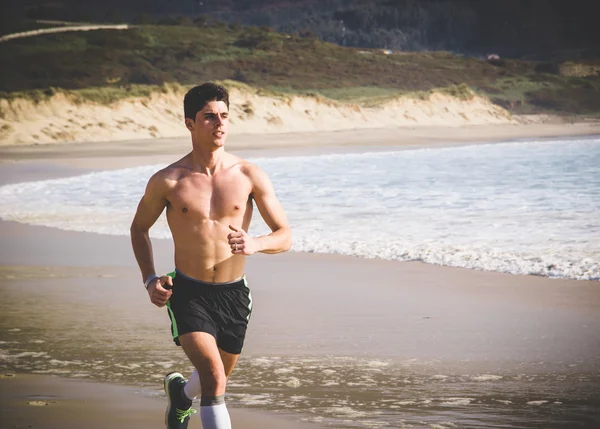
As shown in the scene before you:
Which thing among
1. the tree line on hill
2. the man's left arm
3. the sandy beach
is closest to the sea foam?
the sandy beach

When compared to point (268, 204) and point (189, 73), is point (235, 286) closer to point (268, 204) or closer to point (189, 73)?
point (268, 204)

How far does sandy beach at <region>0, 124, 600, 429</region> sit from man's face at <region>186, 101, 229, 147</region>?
1.39 metres

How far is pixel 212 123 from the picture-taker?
4395 mm

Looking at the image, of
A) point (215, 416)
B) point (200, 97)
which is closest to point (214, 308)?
point (215, 416)

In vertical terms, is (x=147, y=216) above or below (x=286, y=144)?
above

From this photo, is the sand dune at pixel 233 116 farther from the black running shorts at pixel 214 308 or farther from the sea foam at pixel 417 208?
the black running shorts at pixel 214 308

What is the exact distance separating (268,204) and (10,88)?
185 feet

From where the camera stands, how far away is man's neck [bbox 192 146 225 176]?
4492 mm

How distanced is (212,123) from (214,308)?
73 cm

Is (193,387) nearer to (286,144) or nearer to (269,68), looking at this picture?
(286,144)

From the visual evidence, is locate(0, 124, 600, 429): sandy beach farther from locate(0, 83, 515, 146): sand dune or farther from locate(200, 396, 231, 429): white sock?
locate(0, 83, 515, 146): sand dune

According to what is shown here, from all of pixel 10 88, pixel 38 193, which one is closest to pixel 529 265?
pixel 38 193

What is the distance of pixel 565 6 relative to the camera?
500 feet

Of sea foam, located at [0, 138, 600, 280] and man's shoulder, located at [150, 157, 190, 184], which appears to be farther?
sea foam, located at [0, 138, 600, 280]
